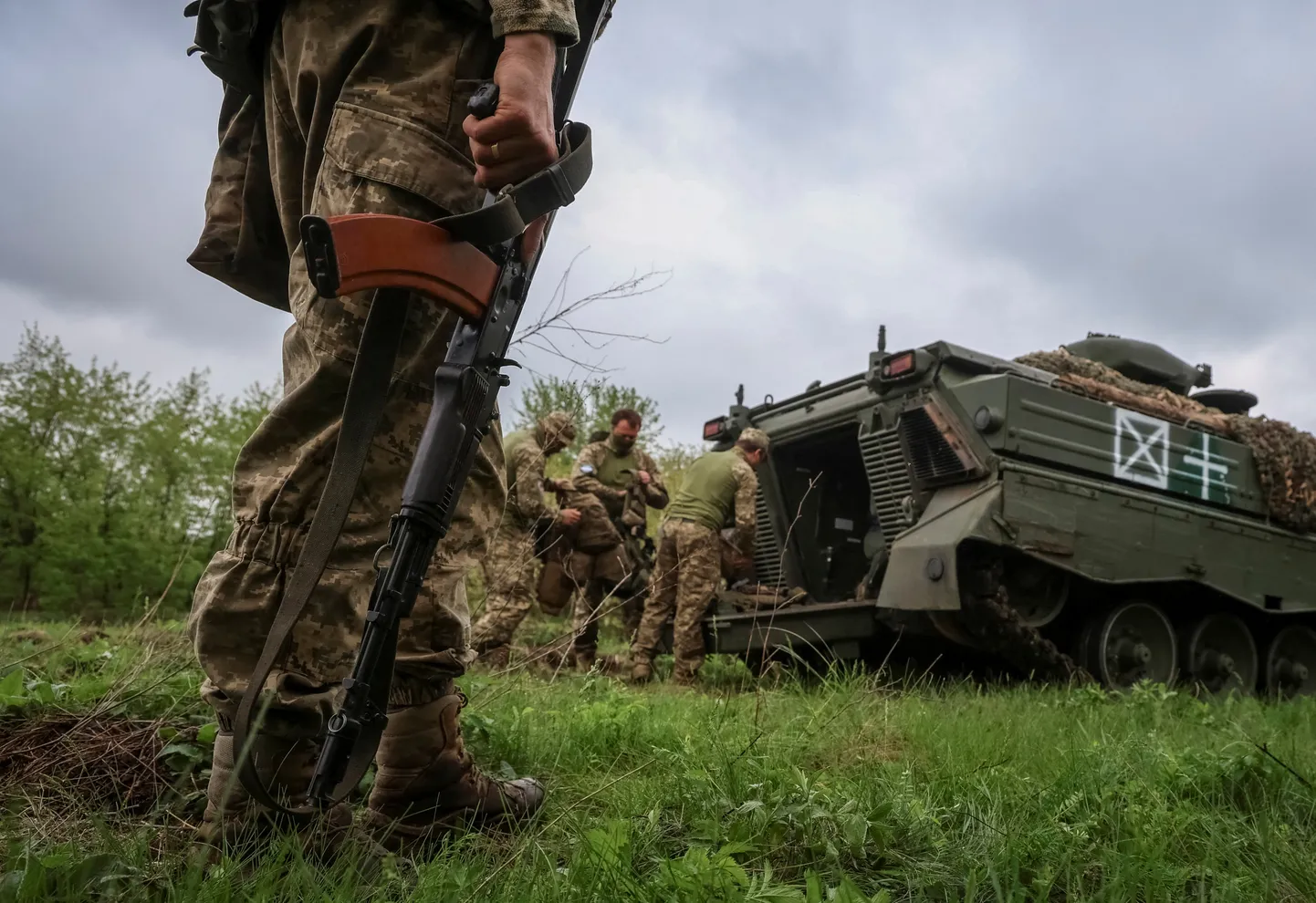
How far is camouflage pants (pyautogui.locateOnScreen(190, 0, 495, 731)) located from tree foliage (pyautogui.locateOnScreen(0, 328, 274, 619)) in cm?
1348

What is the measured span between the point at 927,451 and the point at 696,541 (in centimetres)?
175

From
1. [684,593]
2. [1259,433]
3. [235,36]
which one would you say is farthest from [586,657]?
[235,36]

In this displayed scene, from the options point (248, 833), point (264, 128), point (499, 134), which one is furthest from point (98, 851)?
point (264, 128)

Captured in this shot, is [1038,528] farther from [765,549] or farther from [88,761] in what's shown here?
[88,761]

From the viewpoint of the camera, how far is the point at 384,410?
72.5 inches

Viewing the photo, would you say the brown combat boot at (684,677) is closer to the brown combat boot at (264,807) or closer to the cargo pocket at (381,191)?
the brown combat boot at (264,807)

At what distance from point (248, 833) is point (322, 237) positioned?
1.00 meters

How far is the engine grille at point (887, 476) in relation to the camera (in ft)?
20.8

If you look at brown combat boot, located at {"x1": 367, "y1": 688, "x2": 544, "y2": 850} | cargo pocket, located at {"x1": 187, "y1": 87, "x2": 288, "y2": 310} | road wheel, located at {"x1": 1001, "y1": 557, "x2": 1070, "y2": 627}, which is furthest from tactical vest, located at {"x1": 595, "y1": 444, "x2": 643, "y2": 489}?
brown combat boot, located at {"x1": 367, "y1": 688, "x2": 544, "y2": 850}

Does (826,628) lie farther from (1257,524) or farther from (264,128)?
(264,128)

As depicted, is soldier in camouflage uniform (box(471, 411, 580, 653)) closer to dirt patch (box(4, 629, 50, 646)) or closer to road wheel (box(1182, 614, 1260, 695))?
dirt patch (box(4, 629, 50, 646))

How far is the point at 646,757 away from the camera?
2750mm

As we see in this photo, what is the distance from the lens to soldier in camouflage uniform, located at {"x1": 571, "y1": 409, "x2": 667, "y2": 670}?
8234 millimetres

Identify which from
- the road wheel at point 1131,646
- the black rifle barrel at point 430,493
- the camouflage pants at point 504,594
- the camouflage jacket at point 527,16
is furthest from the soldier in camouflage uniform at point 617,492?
the camouflage jacket at point 527,16
